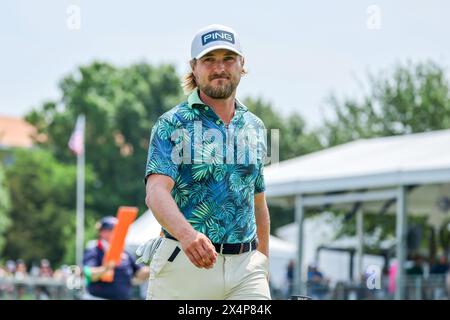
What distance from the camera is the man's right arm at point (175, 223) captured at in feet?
17.0

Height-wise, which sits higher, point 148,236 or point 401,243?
point 148,236

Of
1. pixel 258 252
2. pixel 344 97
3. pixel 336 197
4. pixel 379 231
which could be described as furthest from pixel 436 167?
pixel 344 97

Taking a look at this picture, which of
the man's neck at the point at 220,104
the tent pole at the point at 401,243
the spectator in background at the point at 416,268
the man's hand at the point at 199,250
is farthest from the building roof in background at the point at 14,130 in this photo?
the man's hand at the point at 199,250

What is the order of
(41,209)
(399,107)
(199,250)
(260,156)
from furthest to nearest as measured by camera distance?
(41,209) < (399,107) < (260,156) < (199,250)

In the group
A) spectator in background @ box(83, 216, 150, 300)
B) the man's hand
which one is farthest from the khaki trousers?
spectator in background @ box(83, 216, 150, 300)

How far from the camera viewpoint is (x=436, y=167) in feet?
63.2

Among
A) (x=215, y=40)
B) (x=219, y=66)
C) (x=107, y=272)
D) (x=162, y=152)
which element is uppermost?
(x=215, y=40)

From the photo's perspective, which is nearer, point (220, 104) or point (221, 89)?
point (221, 89)

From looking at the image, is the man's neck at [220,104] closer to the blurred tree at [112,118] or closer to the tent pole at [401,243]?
the tent pole at [401,243]

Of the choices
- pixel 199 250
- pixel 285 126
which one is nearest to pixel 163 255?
pixel 199 250

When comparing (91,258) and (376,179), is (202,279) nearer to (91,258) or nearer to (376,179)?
(91,258)

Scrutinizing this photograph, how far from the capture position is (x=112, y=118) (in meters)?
77.8

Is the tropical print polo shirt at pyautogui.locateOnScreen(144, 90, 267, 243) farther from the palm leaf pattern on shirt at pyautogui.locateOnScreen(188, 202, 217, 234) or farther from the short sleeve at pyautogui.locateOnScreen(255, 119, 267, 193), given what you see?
the short sleeve at pyautogui.locateOnScreen(255, 119, 267, 193)

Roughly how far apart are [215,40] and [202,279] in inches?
45.6
